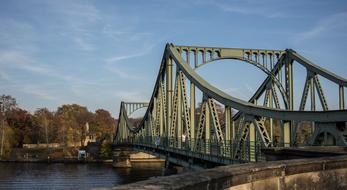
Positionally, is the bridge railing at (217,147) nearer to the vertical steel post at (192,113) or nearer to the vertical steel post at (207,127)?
the vertical steel post at (207,127)

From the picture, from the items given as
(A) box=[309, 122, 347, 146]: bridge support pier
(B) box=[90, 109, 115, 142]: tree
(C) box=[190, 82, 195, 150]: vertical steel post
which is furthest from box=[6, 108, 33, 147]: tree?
(A) box=[309, 122, 347, 146]: bridge support pier

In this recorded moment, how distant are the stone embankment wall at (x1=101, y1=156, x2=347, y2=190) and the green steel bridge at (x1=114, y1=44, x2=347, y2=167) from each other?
592cm

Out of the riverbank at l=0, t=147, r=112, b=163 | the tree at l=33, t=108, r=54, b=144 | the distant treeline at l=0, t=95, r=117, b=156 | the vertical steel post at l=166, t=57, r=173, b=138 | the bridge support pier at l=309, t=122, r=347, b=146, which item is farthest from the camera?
the tree at l=33, t=108, r=54, b=144

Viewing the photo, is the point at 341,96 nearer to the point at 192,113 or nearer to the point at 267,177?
the point at 192,113

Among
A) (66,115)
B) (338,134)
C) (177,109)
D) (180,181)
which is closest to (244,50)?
(177,109)

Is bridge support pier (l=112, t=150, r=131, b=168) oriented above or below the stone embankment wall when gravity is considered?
below

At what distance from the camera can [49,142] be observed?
323ft

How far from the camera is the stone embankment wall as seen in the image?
3.81 metres

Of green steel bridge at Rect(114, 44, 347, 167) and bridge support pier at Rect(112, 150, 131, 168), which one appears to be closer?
green steel bridge at Rect(114, 44, 347, 167)

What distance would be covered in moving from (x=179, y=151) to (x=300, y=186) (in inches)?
790

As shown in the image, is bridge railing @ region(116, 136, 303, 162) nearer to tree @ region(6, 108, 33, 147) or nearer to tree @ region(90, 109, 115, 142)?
tree @ region(90, 109, 115, 142)

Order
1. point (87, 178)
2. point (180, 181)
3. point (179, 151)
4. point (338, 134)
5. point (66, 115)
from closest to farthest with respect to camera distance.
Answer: point (180, 181) < point (338, 134) < point (179, 151) < point (87, 178) < point (66, 115)

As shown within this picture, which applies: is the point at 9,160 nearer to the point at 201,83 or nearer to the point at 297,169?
the point at 201,83

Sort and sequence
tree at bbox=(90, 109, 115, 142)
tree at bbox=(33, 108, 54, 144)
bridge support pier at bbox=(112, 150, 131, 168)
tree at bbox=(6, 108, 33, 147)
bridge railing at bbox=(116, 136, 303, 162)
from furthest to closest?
tree at bbox=(90, 109, 115, 142) → tree at bbox=(33, 108, 54, 144) → tree at bbox=(6, 108, 33, 147) → bridge support pier at bbox=(112, 150, 131, 168) → bridge railing at bbox=(116, 136, 303, 162)
